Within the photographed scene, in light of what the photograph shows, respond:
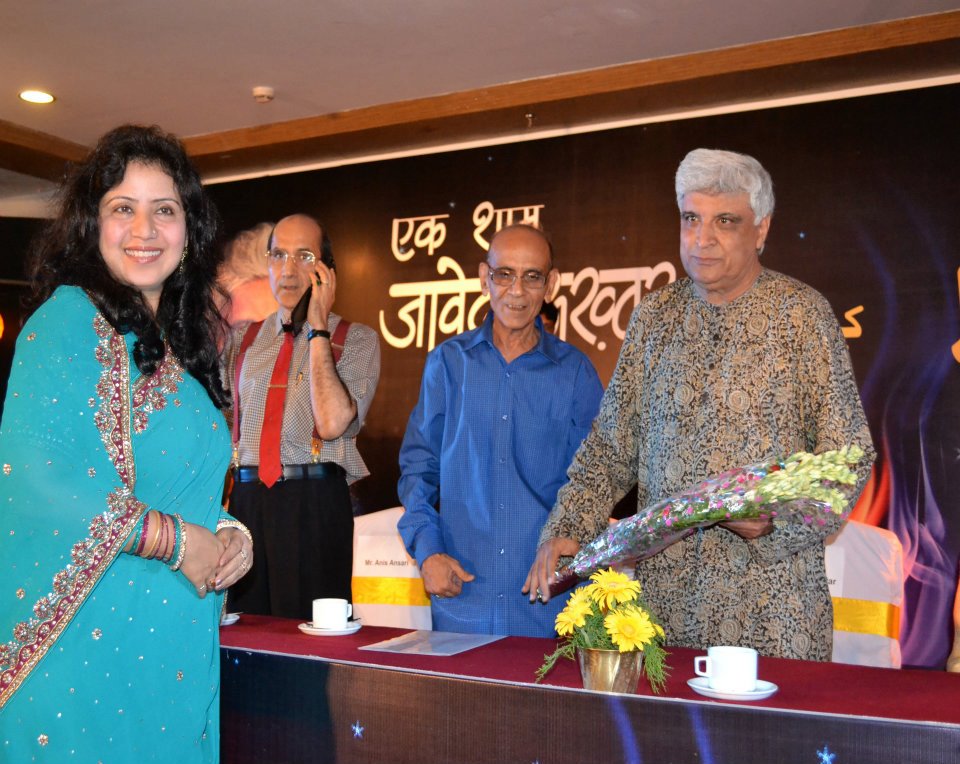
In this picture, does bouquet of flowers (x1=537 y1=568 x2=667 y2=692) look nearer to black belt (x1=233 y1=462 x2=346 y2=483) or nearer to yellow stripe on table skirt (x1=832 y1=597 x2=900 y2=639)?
black belt (x1=233 y1=462 x2=346 y2=483)

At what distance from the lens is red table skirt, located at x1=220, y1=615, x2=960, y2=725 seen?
159 cm

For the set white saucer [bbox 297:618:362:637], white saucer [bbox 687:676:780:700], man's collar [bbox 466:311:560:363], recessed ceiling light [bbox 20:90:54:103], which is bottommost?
white saucer [bbox 297:618:362:637]

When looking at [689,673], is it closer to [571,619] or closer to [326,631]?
[571,619]

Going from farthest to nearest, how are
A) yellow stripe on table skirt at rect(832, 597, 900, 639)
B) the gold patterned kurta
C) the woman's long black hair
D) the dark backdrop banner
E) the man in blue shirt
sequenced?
the dark backdrop banner
yellow stripe on table skirt at rect(832, 597, 900, 639)
the man in blue shirt
the gold patterned kurta
the woman's long black hair

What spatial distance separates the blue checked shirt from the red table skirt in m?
Answer: 0.67

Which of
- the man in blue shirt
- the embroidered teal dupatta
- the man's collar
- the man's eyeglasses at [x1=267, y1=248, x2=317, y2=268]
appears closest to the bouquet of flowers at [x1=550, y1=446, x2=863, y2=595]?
the embroidered teal dupatta

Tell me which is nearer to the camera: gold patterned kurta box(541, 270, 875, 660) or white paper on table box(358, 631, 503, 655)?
white paper on table box(358, 631, 503, 655)

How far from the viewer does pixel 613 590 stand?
5.60ft

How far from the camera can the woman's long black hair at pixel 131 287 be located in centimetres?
179

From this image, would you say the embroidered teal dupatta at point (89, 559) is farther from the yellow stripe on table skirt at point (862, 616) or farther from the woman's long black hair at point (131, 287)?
the yellow stripe on table skirt at point (862, 616)

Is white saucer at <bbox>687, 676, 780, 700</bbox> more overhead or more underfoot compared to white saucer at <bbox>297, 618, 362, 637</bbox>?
more overhead

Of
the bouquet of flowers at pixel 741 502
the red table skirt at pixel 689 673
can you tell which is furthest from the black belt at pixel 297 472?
the bouquet of flowers at pixel 741 502

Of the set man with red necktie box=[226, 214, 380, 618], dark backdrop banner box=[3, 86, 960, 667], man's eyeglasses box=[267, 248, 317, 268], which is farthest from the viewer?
dark backdrop banner box=[3, 86, 960, 667]

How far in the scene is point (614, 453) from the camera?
2.53 metres
